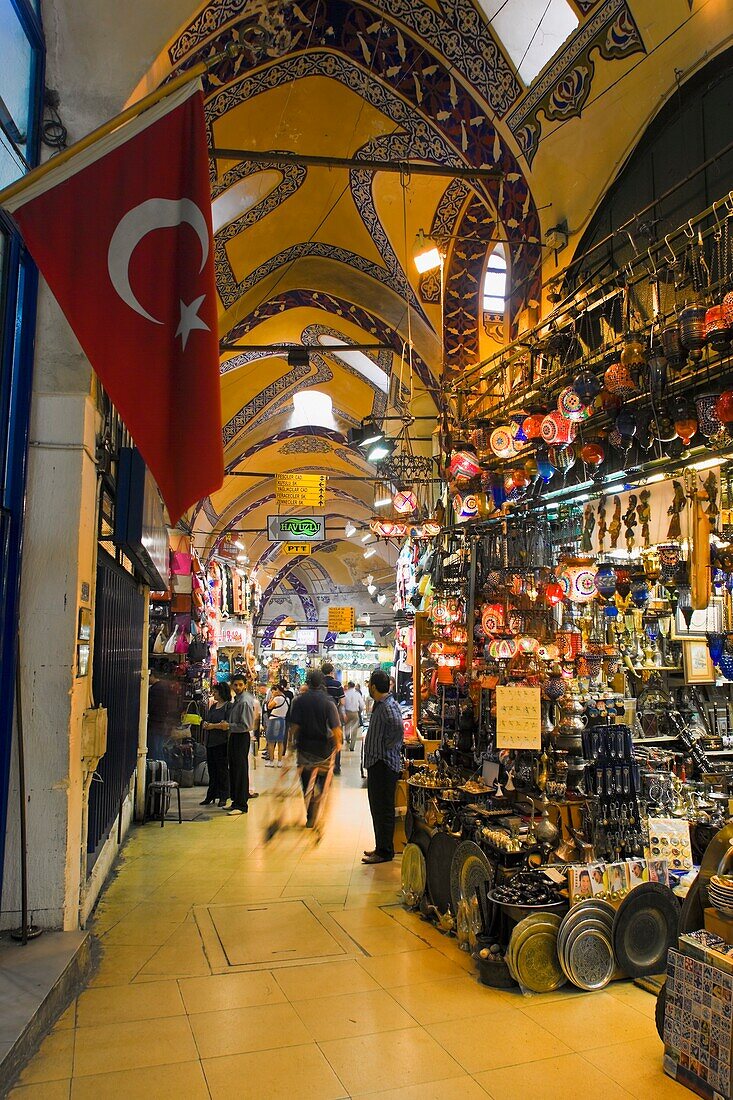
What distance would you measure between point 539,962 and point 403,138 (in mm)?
A: 6655

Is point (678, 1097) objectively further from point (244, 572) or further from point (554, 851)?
point (244, 572)

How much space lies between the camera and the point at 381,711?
6.31m

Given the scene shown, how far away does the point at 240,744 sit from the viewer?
865 centimetres

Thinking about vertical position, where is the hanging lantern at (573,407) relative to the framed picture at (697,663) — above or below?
above

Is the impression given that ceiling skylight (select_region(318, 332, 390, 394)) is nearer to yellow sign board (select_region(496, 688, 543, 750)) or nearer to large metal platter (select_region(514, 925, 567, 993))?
yellow sign board (select_region(496, 688, 543, 750))

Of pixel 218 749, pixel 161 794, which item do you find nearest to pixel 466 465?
pixel 161 794

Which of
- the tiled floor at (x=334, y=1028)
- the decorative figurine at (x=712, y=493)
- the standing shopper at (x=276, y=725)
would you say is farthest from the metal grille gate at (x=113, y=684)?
the standing shopper at (x=276, y=725)

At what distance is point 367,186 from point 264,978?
7.37m

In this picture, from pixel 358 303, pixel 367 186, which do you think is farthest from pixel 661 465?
pixel 358 303

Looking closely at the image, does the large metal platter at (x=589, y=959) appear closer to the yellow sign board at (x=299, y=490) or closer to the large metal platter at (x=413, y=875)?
A: the large metal platter at (x=413, y=875)

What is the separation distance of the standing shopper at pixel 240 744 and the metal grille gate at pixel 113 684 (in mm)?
1556

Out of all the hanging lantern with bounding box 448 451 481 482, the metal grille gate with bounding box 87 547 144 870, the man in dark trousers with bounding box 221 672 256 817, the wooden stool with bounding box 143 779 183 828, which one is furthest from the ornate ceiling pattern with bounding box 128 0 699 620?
the wooden stool with bounding box 143 779 183 828

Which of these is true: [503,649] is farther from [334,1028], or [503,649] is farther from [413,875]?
[334,1028]

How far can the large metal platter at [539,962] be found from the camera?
376cm
